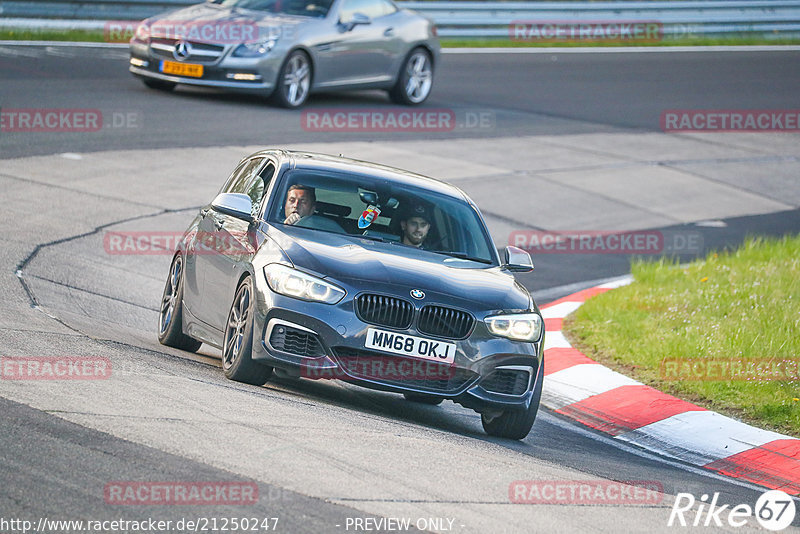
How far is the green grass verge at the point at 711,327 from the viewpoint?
8.96 meters

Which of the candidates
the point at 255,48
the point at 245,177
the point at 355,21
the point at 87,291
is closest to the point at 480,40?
the point at 355,21

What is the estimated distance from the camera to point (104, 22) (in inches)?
934

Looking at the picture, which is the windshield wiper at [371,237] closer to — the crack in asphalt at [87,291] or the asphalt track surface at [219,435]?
the asphalt track surface at [219,435]

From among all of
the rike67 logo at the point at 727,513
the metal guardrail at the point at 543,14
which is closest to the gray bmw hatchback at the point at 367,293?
the rike67 logo at the point at 727,513

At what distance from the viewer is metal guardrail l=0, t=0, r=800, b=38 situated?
914 inches

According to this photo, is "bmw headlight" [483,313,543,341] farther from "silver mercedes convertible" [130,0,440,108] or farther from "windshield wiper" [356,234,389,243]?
"silver mercedes convertible" [130,0,440,108]

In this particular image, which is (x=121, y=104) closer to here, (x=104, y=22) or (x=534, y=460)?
(x=104, y=22)

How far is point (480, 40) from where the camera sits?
29906 millimetres

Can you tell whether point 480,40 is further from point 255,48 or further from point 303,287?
point 303,287

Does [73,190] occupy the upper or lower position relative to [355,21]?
lower

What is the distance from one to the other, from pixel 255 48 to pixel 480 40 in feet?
41.3

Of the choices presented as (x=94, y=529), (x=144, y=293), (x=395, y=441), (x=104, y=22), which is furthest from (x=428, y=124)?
(x=94, y=529)

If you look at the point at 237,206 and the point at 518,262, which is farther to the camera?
the point at 518,262

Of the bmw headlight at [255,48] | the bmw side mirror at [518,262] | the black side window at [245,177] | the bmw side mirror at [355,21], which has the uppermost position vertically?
the bmw side mirror at [355,21]
